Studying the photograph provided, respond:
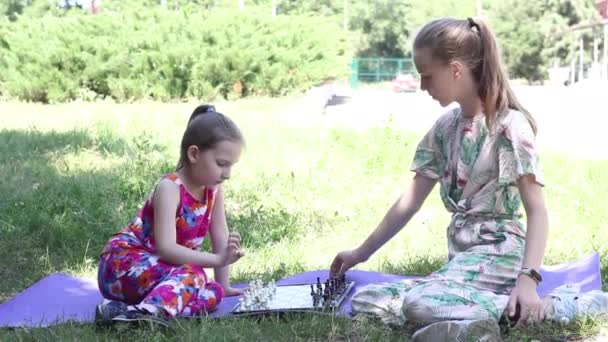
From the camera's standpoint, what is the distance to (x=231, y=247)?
3.45 m

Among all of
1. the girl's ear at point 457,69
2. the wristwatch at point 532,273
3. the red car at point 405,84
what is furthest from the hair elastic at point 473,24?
the red car at point 405,84

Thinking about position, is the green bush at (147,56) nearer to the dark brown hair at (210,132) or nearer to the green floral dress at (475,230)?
the dark brown hair at (210,132)

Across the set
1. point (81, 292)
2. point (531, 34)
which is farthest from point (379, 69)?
point (81, 292)

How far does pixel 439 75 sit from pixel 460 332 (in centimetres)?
112

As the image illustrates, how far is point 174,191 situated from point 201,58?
1406cm

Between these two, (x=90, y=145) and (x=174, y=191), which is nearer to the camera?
(x=174, y=191)

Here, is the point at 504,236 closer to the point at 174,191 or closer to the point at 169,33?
the point at 174,191

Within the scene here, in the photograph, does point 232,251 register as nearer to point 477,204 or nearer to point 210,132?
point 210,132

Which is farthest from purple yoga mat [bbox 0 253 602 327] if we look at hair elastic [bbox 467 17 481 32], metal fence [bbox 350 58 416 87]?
metal fence [bbox 350 58 416 87]

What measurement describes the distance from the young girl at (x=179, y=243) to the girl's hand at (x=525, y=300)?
108 cm

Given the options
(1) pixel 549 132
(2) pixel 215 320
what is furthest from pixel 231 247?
(1) pixel 549 132

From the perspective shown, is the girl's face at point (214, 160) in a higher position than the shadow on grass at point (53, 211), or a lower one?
higher

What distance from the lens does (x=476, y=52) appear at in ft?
11.4

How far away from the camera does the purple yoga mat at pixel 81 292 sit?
357 cm
